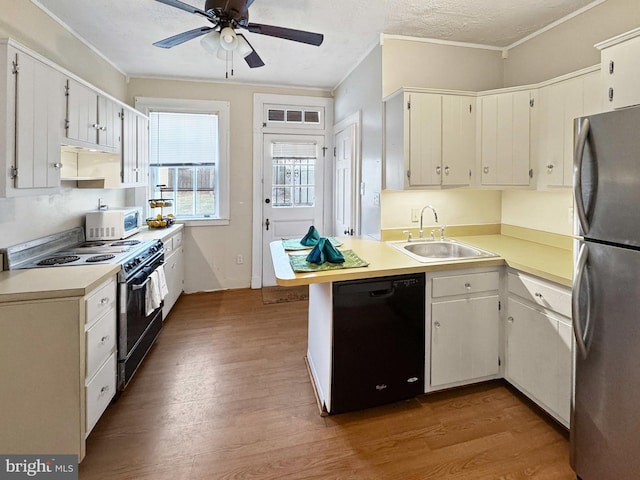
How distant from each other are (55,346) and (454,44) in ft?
12.0

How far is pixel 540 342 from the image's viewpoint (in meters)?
2.04

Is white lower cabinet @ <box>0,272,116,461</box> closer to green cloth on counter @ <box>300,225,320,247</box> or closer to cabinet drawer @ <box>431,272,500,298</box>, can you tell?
green cloth on counter @ <box>300,225,320,247</box>

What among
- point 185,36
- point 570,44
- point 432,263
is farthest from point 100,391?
point 570,44

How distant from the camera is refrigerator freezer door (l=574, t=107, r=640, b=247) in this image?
1345mm

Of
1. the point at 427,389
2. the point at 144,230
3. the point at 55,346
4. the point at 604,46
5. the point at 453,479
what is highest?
the point at 604,46

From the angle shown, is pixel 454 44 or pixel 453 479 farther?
pixel 454 44

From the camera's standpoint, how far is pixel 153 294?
2.71 m

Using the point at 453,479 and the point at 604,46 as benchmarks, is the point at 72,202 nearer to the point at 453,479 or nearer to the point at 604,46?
the point at 453,479

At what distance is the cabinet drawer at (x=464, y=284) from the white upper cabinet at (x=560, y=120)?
32.4 inches

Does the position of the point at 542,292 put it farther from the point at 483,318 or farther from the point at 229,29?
the point at 229,29

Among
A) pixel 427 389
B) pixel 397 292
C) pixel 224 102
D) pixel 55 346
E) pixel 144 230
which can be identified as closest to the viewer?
pixel 55 346

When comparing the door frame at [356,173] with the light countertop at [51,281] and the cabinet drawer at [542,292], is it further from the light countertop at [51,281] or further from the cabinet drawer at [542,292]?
the light countertop at [51,281]

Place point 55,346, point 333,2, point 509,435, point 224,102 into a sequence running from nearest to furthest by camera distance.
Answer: point 55,346
point 509,435
point 333,2
point 224,102

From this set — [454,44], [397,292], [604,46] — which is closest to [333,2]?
[454,44]
